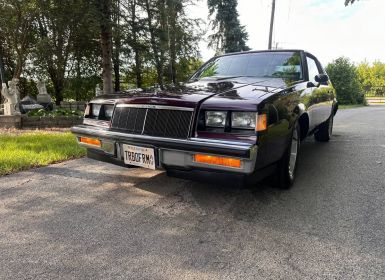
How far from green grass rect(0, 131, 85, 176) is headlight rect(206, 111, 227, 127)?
2.83 meters

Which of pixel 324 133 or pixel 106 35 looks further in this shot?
pixel 106 35

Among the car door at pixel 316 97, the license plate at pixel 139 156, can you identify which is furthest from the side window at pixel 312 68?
the license plate at pixel 139 156

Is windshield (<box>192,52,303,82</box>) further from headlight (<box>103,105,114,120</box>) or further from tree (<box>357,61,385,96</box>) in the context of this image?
tree (<box>357,61,385,96</box>)

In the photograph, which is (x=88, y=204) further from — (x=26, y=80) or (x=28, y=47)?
(x=26, y=80)

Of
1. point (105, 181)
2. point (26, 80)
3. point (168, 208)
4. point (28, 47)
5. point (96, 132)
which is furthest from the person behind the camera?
point (26, 80)

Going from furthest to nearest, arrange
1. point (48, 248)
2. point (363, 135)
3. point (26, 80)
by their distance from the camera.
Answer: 1. point (26, 80)
2. point (363, 135)
3. point (48, 248)

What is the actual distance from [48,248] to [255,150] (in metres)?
Answer: 1.63

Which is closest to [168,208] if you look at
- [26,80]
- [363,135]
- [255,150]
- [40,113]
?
[255,150]

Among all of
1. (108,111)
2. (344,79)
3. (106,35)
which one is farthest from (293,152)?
(344,79)

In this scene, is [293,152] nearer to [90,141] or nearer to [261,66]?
[261,66]

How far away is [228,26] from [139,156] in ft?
81.1

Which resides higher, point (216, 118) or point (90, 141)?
point (216, 118)

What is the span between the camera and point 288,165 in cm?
319

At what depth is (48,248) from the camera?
223 centimetres
